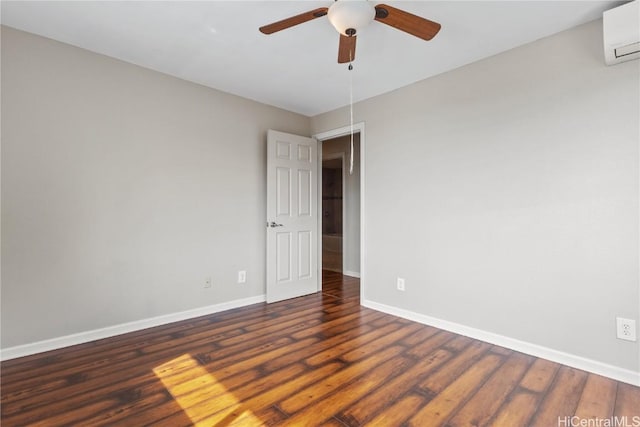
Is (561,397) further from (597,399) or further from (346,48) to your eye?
(346,48)

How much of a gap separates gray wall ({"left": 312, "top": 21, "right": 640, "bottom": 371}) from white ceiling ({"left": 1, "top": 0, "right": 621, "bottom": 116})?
28cm

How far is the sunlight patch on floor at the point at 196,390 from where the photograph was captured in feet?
5.22

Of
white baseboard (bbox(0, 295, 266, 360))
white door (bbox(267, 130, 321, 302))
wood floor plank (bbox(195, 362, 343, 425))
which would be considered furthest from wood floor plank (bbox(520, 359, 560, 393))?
white baseboard (bbox(0, 295, 266, 360))

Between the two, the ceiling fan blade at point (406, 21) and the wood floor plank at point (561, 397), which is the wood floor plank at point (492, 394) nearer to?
the wood floor plank at point (561, 397)

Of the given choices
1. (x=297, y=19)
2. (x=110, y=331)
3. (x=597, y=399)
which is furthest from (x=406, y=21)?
(x=110, y=331)

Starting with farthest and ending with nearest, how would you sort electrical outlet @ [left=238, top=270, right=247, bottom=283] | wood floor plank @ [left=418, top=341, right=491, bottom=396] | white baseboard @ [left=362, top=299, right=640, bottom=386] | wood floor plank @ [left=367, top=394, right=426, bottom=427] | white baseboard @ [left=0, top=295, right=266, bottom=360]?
electrical outlet @ [left=238, top=270, right=247, bottom=283] → white baseboard @ [left=0, top=295, right=266, bottom=360] → white baseboard @ [left=362, top=299, right=640, bottom=386] → wood floor plank @ [left=418, top=341, right=491, bottom=396] → wood floor plank @ [left=367, top=394, right=426, bottom=427]

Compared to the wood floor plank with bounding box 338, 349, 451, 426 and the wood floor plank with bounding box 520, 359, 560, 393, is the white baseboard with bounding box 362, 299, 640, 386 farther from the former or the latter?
the wood floor plank with bounding box 338, 349, 451, 426

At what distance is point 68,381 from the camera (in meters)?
1.91

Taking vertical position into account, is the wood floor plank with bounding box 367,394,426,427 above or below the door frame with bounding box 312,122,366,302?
below

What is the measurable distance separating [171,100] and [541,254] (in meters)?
3.49

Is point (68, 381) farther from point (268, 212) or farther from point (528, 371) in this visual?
point (528, 371)

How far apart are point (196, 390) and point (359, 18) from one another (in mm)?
2321

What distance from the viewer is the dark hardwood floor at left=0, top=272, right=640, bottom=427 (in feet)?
5.20

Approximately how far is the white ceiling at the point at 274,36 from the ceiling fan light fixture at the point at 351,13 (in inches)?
14.5
